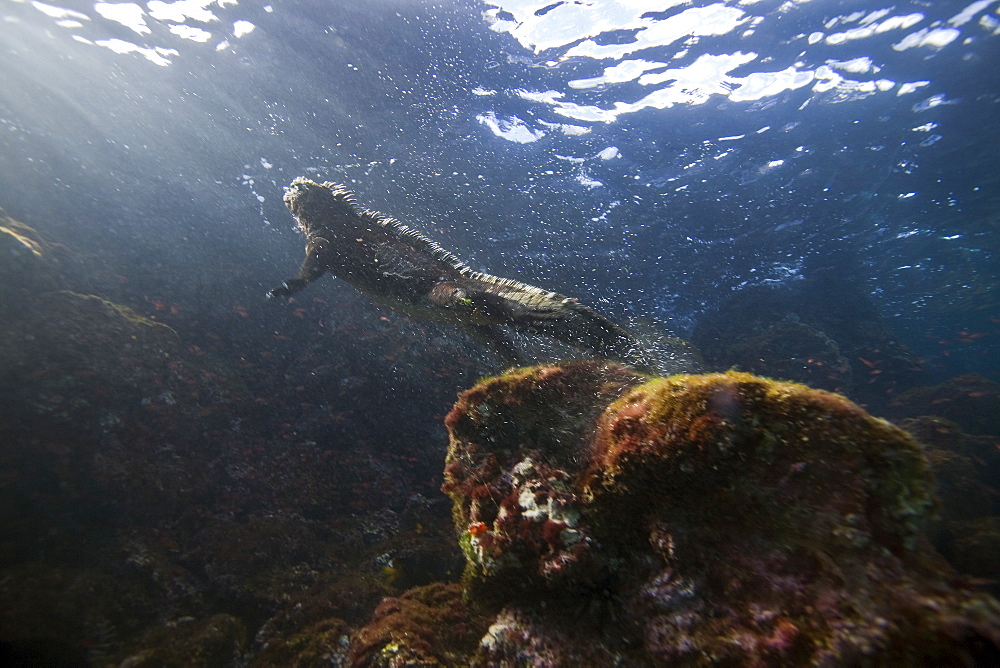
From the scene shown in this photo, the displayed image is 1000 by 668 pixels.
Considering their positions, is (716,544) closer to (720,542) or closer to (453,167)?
(720,542)

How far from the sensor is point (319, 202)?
820 centimetres

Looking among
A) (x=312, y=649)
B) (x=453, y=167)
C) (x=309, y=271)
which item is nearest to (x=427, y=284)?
(x=309, y=271)

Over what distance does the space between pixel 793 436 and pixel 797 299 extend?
76.6ft

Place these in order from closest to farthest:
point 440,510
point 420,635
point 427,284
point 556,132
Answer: point 420,635
point 427,284
point 440,510
point 556,132

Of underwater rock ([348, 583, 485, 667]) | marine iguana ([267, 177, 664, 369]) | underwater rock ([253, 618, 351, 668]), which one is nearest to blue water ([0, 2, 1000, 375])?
marine iguana ([267, 177, 664, 369])

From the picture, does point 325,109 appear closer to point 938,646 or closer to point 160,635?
point 160,635

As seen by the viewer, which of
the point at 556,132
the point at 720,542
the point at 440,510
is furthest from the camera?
the point at 556,132

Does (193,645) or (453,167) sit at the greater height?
(453,167)

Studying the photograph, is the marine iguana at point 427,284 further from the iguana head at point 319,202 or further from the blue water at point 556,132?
the blue water at point 556,132

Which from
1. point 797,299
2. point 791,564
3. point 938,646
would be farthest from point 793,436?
point 797,299

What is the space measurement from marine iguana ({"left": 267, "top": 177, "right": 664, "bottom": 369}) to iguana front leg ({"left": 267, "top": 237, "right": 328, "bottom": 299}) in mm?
19

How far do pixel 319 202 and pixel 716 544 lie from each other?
29.0 ft

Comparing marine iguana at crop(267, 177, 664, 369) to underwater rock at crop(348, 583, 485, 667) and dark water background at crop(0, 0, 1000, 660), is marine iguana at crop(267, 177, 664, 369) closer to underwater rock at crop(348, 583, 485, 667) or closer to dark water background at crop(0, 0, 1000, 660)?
underwater rock at crop(348, 583, 485, 667)

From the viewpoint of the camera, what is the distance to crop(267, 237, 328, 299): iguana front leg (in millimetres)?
7543
